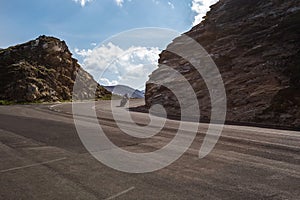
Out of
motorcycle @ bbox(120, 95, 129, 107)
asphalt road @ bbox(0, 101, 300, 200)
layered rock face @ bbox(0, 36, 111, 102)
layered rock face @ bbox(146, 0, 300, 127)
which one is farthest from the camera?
layered rock face @ bbox(0, 36, 111, 102)

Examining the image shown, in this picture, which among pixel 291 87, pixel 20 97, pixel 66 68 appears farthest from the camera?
pixel 66 68

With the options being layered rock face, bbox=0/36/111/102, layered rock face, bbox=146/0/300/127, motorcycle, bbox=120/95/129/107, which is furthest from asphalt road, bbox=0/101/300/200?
layered rock face, bbox=0/36/111/102

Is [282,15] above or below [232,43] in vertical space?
above

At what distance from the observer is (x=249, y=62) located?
2528cm

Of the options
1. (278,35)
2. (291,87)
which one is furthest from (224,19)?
(291,87)

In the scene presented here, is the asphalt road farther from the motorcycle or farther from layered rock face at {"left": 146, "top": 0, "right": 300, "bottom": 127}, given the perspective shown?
the motorcycle

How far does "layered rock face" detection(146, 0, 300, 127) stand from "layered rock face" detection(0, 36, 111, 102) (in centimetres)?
2529

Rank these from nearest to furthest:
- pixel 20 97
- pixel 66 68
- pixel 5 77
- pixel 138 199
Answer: pixel 138 199 → pixel 20 97 → pixel 5 77 → pixel 66 68

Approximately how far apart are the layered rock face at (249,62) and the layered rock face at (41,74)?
83.0 ft

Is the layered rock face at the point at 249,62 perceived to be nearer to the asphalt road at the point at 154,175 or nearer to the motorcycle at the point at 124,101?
the motorcycle at the point at 124,101

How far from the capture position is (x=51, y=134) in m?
10.4

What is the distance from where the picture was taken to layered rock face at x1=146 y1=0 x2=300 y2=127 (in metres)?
18.3

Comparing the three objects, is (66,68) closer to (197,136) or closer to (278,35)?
(278,35)

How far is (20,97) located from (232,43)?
1417 inches
